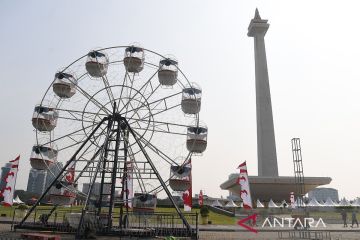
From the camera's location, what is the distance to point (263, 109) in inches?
2928

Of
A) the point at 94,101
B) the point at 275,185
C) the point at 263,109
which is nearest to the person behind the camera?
the point at 94,101

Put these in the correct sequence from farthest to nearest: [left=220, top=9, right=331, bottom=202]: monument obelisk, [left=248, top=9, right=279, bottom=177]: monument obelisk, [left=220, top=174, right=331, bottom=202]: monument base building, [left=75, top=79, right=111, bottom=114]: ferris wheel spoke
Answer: [left=248, top=9, right=279, bottom=177]: monument obelisk
[left=220, top=9, right=331, bottom=202]: monument obelisk
[left=220, top=174, right=331, bottom=202]: monument base building
[left=75, top=79, right=111, bottom=114]: ferris wheel spoke

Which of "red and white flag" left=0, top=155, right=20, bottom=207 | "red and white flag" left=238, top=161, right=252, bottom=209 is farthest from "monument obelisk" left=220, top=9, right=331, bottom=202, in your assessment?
"red and white flag" left=0, top=155, right=20, bottom=207

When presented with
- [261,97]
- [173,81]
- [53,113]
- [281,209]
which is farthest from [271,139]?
[53,113]

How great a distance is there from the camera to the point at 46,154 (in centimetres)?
2436

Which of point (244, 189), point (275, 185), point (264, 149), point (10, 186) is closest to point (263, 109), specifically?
point (264, 149)

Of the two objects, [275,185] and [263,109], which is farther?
[263,109]

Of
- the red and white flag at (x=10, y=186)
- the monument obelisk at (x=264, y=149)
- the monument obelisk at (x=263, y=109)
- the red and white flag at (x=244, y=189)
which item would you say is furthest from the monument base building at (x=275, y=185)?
the red and white flag at (x=10, y=186)

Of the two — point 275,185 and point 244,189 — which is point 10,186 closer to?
point 244,189

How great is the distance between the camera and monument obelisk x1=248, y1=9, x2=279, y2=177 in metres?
71.5

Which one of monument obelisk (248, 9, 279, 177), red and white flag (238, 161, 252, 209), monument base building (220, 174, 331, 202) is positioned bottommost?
red and white flag (238, 161, 252, 209)

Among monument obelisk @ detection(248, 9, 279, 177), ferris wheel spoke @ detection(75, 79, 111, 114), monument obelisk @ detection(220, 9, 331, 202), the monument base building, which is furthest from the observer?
monument obelisk @ detection(248, 9, 279, 177)

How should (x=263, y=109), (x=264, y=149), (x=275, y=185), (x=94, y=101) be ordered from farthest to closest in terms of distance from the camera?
1. (x=263, y=109)
2. (x=264, y=149)
3. (x=275, y=185)
4. (x=94, y=101)

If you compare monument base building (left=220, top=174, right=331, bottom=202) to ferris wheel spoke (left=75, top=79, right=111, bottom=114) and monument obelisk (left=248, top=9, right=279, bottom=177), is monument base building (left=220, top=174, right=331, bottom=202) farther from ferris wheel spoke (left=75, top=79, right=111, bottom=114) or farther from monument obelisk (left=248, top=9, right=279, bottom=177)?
ferris wheel spoke (left=75, top=79, right=111, bottom=114)
